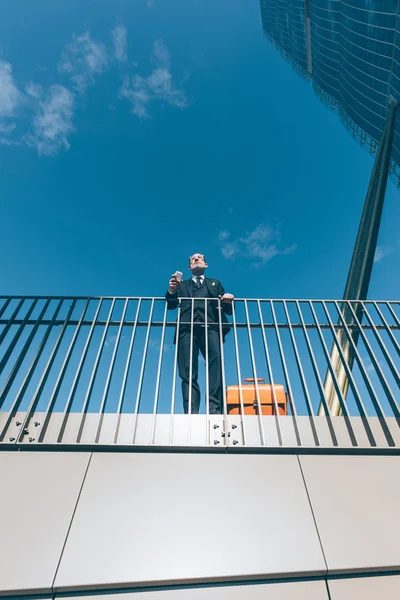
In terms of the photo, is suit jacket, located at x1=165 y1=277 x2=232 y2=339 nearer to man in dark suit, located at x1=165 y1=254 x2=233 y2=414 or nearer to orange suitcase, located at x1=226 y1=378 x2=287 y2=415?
man in dark suit, located at x1=165 y1=254 x2=233 y2=414

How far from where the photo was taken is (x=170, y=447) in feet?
7.91

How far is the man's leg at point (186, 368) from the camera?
331cm

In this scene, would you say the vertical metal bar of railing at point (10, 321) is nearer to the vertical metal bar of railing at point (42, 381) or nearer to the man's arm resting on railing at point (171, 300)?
the vertical metal bar of railing at point (42, 381)

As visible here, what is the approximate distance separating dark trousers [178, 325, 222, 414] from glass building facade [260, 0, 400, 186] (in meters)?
20.7

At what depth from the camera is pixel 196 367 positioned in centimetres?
348

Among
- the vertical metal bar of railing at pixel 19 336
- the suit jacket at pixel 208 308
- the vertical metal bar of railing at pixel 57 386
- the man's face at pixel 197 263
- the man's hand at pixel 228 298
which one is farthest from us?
the man's face at pixel 197 263

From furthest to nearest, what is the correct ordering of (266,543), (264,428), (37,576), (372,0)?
(372,0) → (264,428) → (266,543) → (37,576)

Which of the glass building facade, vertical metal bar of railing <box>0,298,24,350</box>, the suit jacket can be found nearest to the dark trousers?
the suit jacket

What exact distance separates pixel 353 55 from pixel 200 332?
2767 cm

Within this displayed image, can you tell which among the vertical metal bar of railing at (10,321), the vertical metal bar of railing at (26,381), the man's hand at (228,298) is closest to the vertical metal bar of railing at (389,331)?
the man's hand at (228,298)

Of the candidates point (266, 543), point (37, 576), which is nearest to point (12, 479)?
point (37, 576)

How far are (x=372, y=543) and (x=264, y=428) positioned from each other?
964 millimetres

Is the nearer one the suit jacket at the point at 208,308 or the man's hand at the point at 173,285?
the suit jacket at the point at 208,308

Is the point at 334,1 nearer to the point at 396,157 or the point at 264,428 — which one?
the point at 396,157
